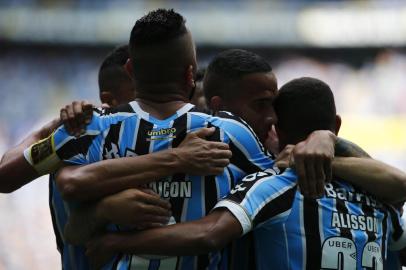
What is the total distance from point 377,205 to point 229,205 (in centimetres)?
61

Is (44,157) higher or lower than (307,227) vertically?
higher

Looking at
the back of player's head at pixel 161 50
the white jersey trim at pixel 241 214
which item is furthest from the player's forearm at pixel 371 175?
the back of player's head at pixel 161 50

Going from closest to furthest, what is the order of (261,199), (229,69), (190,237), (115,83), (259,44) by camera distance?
(190,237)
(261,199)
(229,69)
(115,83)
(259,44)

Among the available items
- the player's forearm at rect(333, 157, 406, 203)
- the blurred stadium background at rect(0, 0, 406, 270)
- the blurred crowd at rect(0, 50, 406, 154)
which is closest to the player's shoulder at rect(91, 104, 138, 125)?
the player's forearm at rect(333, 157, 406, 203)

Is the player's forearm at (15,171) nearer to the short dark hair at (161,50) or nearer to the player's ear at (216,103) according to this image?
the short dark hair at (161,50)

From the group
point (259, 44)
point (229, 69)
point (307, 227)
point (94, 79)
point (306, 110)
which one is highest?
point (229, 69)

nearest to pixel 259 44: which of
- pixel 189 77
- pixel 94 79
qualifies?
pixel 94 79

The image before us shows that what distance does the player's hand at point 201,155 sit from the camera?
2592 mm

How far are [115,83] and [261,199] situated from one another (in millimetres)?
1304

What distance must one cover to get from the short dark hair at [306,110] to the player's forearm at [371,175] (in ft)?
0.57

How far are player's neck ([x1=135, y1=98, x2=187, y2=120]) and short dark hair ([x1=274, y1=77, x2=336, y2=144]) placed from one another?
43 centimetres

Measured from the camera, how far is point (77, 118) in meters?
2.75

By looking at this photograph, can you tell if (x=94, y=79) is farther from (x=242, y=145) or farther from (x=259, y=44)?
(x=242, y=145)

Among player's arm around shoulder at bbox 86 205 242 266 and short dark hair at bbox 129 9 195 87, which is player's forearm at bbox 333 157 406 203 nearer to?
player's arm around shoulder at bbox 86 205 242 266
